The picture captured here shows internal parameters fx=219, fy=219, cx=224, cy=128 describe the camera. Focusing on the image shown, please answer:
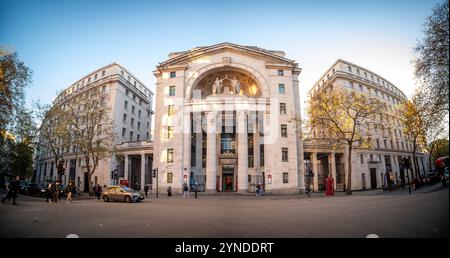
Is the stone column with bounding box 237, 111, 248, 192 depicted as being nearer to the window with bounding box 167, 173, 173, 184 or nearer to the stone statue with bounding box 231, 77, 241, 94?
the stone statue with bounding box 231, 77, 241, 94

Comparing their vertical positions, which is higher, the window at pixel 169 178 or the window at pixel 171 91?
the window at pixel 171 91

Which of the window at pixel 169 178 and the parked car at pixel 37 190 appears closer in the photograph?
the parked car at pixel 37 190

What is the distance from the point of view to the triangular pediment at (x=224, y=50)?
1346 inches

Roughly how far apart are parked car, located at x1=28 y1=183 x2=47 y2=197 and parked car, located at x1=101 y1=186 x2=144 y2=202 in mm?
9993

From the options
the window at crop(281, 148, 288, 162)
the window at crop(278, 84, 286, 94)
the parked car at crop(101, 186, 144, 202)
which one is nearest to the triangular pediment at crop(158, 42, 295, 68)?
the window at crop(278, 84, 286, 94)

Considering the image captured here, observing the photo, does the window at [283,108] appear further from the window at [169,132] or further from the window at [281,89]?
the window at [169,132]

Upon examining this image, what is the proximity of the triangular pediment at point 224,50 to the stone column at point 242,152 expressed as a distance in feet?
34.8

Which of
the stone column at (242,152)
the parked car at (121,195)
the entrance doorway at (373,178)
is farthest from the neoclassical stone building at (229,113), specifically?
the entrance doorway at (373,178)

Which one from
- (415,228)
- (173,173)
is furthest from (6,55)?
(173,173)

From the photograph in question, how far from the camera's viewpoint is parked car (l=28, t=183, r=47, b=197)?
24.5 m

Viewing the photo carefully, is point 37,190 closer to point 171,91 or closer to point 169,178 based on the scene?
point 169,178

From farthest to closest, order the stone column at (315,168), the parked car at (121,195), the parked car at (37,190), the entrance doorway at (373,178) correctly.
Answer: the entrance doorway at (373,178) → the stone column at (315,168) → the parked car at (37,190) → the parked car at (121,195)

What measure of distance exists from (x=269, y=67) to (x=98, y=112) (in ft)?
81.4
